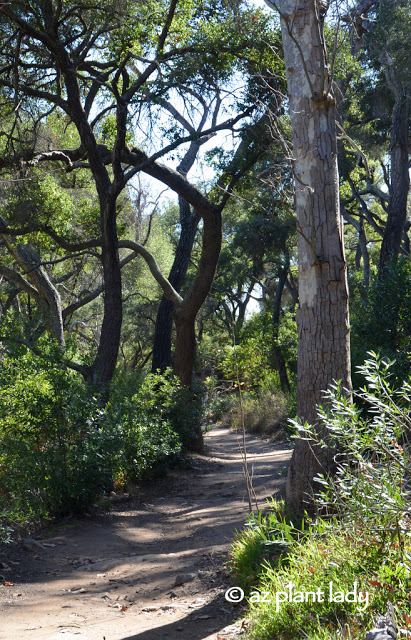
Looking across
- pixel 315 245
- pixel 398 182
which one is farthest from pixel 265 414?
pixel 315 245

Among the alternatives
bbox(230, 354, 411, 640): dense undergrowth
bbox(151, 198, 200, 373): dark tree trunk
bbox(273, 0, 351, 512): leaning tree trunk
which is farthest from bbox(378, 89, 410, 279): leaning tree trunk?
bbox(230, 354, 411, 640): dense undergrowth

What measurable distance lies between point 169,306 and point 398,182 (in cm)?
643

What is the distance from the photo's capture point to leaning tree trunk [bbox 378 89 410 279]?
13.7m

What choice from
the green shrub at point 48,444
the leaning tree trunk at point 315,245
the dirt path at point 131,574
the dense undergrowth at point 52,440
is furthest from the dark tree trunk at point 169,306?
the leaning tree trunk at point 315,245

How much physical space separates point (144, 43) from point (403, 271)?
6.28 metres

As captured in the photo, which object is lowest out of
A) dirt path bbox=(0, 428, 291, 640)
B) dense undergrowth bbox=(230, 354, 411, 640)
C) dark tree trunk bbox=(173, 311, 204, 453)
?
dirt path bbox=(0, 428, 291, 640)

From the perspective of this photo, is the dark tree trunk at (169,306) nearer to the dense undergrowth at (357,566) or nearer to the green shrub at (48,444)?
the green shrub at (48,444)

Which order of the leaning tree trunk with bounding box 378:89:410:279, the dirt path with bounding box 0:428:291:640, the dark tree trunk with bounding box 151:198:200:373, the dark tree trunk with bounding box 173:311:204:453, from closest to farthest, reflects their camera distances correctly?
the dirt path with bounding box 0:428:291:640, the dark tree trunk with bounding box 173:311:204:453, the leaning tree trunk with bounding box 378:89:410:279, the dark tree trunk with bounding box 151:198:200:373

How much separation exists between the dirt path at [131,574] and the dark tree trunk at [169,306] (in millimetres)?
5236

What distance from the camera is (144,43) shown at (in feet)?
35.1

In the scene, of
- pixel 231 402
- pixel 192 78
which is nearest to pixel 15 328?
pixel 192 78

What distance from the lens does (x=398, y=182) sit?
564 inches

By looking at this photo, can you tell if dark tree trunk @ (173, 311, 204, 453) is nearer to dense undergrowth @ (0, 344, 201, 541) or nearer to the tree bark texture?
the tree bark texture

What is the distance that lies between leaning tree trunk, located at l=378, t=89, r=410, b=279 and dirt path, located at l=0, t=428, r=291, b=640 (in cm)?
707
